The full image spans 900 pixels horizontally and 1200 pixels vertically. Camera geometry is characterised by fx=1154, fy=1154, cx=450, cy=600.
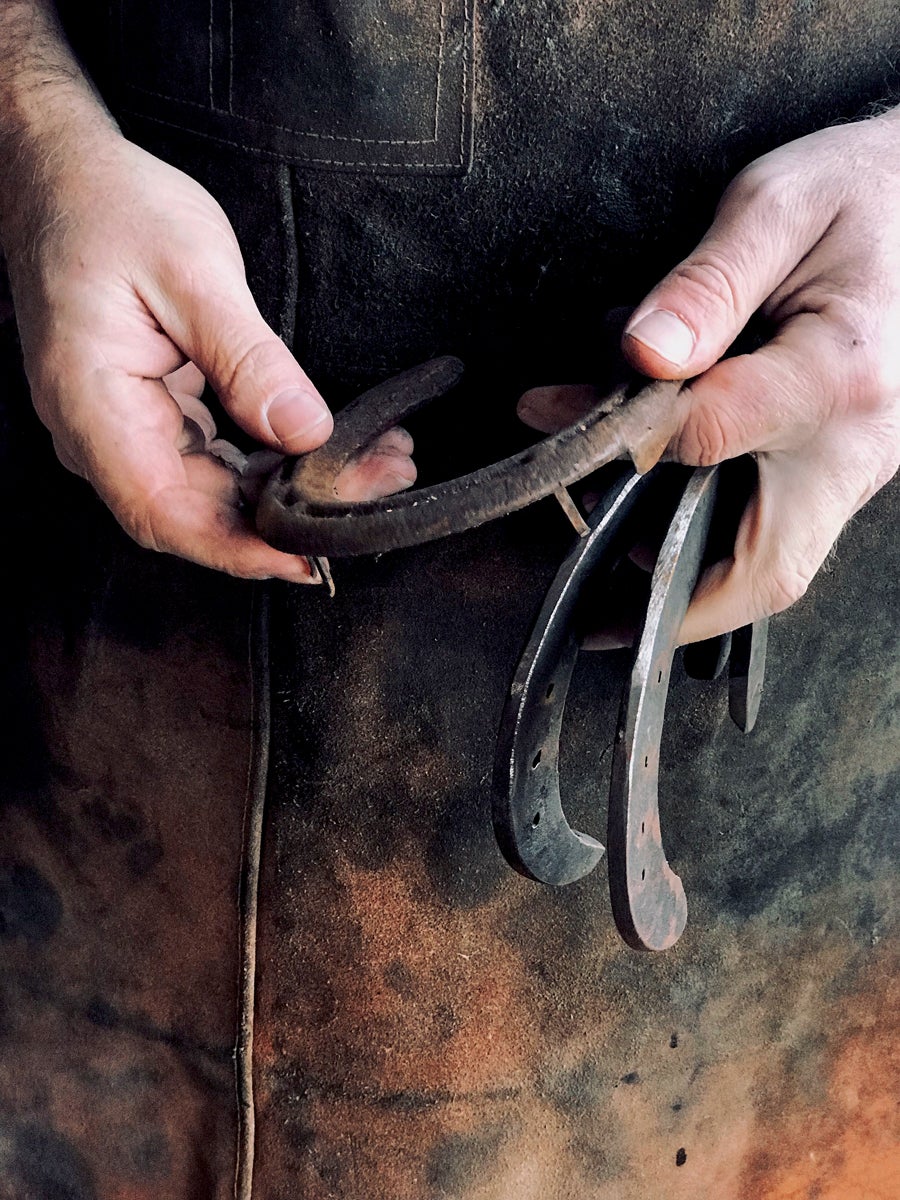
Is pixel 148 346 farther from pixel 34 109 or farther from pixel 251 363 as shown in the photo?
pixel 34 109

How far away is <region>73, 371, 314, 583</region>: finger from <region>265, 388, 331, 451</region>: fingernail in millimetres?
69

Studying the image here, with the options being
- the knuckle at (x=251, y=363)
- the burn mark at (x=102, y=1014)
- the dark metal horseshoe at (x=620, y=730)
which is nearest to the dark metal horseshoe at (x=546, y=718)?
the dark metal horseshoe at (x=620, y=730)

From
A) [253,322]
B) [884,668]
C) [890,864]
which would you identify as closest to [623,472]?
[253,322]

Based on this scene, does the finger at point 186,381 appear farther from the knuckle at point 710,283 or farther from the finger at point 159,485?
the knuckle at point 710,283

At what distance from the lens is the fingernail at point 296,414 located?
672 millimetres

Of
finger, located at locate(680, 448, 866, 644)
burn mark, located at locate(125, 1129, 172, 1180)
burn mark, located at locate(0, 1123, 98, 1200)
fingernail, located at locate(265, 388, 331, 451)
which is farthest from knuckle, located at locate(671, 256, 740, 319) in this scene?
burn mark, located at locate(0, 1123, 98, 1200)

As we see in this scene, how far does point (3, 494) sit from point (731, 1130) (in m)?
0.86

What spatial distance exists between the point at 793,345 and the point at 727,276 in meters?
0.05

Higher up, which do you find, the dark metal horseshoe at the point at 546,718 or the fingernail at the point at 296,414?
the fingernail at the point at 296,414

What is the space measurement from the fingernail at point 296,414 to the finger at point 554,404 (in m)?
0.16

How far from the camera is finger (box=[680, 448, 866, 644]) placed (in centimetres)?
70

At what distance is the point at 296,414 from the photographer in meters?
0.67

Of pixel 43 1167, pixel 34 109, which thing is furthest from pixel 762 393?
pixel 43 1167

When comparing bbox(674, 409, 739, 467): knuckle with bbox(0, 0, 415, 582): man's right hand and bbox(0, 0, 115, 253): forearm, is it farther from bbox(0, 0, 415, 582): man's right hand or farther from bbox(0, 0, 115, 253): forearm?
bbox(0, 0, 115, 253): forearm
